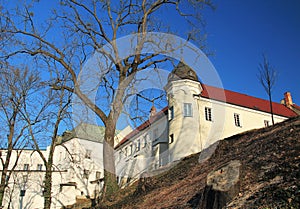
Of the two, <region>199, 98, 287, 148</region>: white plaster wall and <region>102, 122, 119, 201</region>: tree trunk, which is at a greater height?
<region>199, 98, 287, 148</region>: white plaster wall

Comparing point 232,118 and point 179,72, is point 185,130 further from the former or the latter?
point 179,72

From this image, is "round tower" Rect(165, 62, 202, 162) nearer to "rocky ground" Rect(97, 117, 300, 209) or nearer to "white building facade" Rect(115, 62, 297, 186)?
"white building facade" Rect(115, 62, 297, 186)

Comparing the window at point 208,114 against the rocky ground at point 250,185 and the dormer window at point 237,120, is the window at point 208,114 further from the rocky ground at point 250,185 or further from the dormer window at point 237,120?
the rocky ground at point 250,185

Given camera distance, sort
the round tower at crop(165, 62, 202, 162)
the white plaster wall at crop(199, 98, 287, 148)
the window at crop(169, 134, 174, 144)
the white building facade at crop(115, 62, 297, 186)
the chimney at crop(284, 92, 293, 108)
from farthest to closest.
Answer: the chimney at crop(284, 92, 293, 108) < the window at crop(169, 134, 174, 144) < the white plaster wall at crop(199, 98, 287, 148) < the round tower at crop(165, 62, 202, 162) < the white building facade at crop(115, 62, 297, 186)

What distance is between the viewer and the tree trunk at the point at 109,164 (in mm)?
13047

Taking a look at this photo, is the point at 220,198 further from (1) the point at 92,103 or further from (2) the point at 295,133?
(1) the point at 92,103

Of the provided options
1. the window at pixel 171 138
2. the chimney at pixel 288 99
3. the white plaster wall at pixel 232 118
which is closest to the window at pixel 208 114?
the white plaster wall at pixel 232 118

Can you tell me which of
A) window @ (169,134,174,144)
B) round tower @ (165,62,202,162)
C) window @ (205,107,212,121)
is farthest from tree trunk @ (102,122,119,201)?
window @ (205,107,212,121)

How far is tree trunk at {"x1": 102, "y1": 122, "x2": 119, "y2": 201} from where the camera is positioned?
514 inches

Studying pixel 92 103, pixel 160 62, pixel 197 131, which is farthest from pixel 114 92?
pixel 197 131

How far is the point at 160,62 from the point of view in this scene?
1639 centimetres

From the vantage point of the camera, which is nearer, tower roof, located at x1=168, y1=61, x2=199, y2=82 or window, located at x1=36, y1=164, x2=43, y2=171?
tower roof, located at x1=168, y1=61, x2=199, y2=82

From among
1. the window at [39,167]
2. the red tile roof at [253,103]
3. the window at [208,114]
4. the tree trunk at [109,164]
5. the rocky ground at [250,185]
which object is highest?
the red tile roof at [253,103]

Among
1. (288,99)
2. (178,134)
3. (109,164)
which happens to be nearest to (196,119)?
(178,134)
